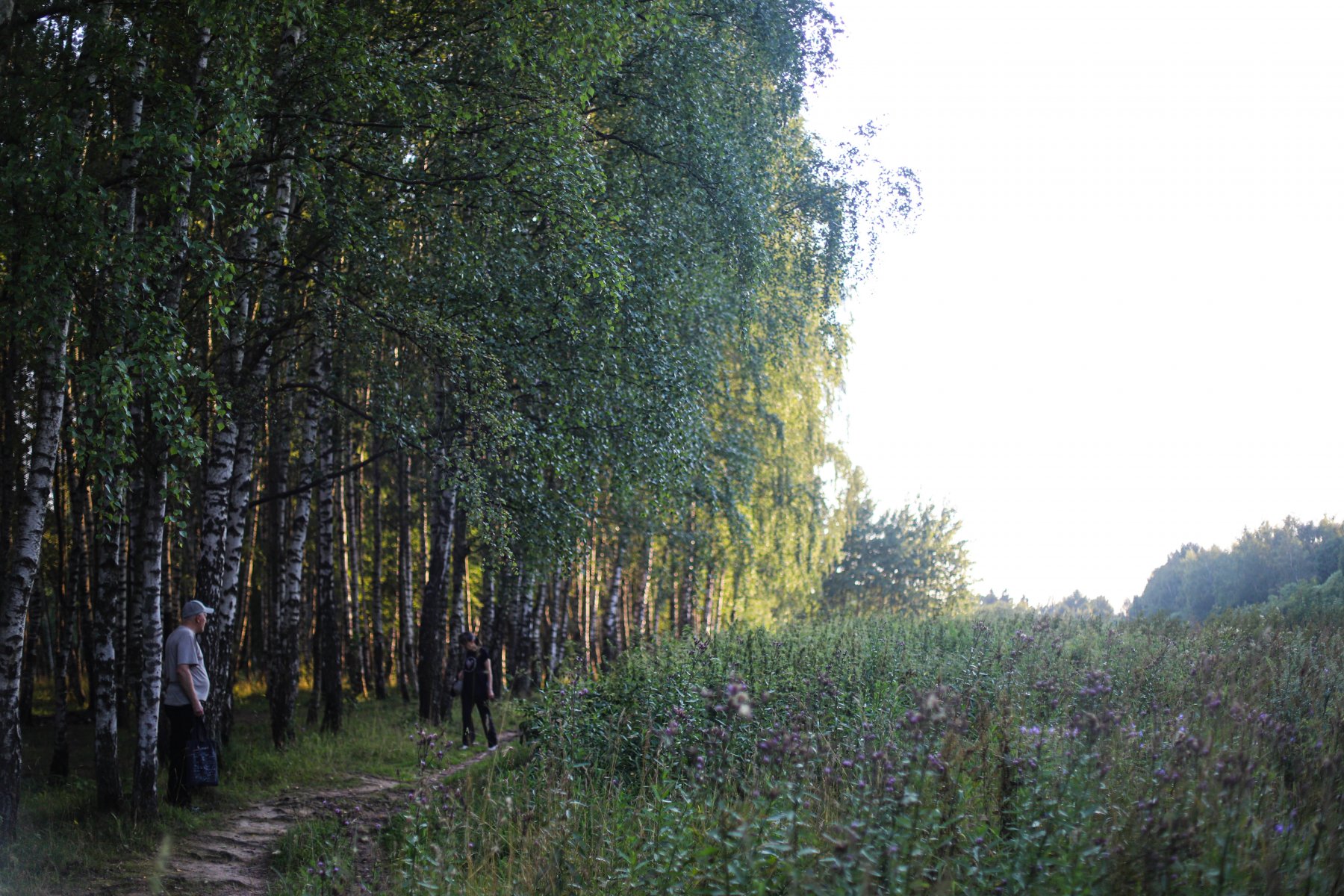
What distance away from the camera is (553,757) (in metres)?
7.02

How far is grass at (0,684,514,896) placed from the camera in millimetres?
7215

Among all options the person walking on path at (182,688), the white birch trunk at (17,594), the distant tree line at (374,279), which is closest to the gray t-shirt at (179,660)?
the person walking on path at (182,688)

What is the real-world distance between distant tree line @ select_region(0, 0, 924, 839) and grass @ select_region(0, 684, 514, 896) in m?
0.41

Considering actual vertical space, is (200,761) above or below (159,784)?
above

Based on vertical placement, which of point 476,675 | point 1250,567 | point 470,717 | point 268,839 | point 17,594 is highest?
point 17,594

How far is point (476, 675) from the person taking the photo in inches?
509

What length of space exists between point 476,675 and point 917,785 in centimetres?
938

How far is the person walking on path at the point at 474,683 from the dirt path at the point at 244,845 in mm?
2082

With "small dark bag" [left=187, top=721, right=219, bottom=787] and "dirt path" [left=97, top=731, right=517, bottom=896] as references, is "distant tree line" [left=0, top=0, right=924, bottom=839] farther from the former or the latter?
"dirt path" [left=97, top=731, right=517, bottom=896]

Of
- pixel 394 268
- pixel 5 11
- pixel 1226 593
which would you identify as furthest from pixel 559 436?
pixel 1226 593

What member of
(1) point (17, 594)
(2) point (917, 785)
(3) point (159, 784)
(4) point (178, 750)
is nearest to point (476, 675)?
(3) point (159, 784)

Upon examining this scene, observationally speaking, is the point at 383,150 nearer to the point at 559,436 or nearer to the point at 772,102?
Result: the point at 559,436

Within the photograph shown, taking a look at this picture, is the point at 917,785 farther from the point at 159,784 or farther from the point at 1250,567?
the point at 1250,567

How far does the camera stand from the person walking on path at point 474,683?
41.6 ft
